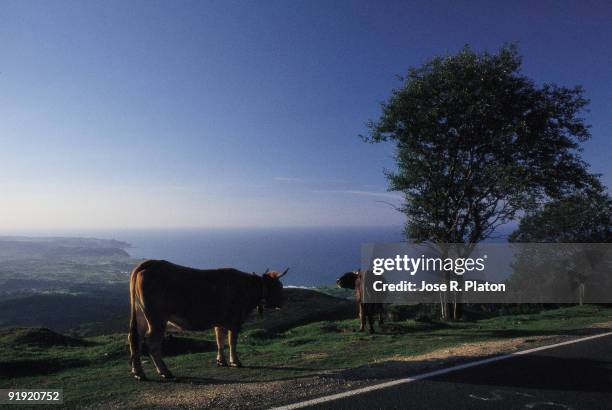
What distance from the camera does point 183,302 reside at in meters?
8.98

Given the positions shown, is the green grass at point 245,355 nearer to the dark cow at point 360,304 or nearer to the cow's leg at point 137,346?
the cow's leg at point 137,346

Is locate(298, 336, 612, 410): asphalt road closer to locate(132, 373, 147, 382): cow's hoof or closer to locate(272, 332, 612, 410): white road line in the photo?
locate(272, 332, 612, 410): white road line

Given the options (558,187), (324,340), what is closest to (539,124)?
(558,187)

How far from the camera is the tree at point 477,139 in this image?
2156 cm

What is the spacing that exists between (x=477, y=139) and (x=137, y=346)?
2061cm

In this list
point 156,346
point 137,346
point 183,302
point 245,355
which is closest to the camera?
point 156,346

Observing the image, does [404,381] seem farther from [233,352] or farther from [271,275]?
[271,275]

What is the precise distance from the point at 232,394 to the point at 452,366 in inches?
204

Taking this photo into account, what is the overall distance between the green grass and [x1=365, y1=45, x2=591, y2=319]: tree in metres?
7.97

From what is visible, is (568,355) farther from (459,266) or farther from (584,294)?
(584,294)

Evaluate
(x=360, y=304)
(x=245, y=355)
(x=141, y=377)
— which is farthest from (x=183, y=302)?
(x=360, y=304)

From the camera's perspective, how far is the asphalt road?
6.64 metres

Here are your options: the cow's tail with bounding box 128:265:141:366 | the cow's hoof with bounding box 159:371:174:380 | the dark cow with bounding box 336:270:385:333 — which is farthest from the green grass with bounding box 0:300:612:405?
the dark cow with bounding box 336:270:385:333

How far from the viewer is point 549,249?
35.0 metres
